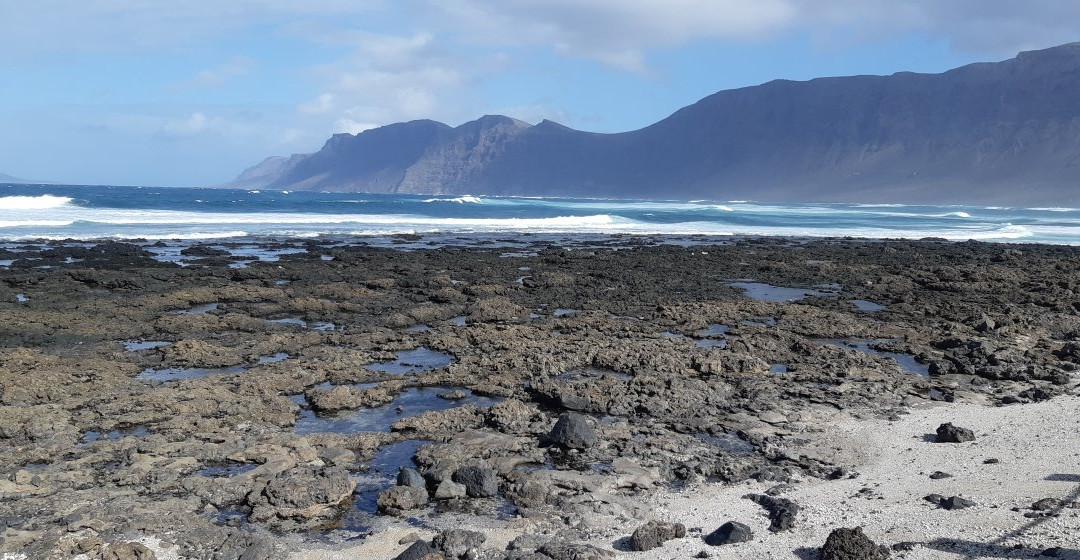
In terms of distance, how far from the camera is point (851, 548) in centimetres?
482

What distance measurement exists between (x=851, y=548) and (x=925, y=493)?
1.54 m

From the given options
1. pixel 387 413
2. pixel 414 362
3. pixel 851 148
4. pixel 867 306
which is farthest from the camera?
pixel 851 148

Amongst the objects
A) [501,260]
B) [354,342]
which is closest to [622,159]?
[501,260]

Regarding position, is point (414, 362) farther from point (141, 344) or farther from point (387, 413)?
point (141, 344)

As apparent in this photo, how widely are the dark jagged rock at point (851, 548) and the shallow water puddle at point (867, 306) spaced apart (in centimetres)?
1082

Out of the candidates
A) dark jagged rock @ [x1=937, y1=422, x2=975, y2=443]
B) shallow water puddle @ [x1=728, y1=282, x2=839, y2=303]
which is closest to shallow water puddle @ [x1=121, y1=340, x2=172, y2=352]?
dark jagged rock @ [x1=937, y1=422, x2=975, y2=443]

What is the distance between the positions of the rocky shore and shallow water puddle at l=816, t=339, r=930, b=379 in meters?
0.06

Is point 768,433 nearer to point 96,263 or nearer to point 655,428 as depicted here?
point 655,428

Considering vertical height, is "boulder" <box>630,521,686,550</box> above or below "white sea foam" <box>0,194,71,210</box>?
below

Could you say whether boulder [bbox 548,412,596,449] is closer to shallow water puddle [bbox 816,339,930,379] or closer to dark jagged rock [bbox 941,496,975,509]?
dark jagged rock [bbox 941,496,975,509]

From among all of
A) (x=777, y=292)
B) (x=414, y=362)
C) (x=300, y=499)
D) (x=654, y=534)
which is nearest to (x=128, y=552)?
(x=300, y=499)

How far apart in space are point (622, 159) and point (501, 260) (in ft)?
545

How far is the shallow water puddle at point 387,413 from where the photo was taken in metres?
7.73

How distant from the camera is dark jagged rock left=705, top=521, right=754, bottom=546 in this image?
17.2ft
